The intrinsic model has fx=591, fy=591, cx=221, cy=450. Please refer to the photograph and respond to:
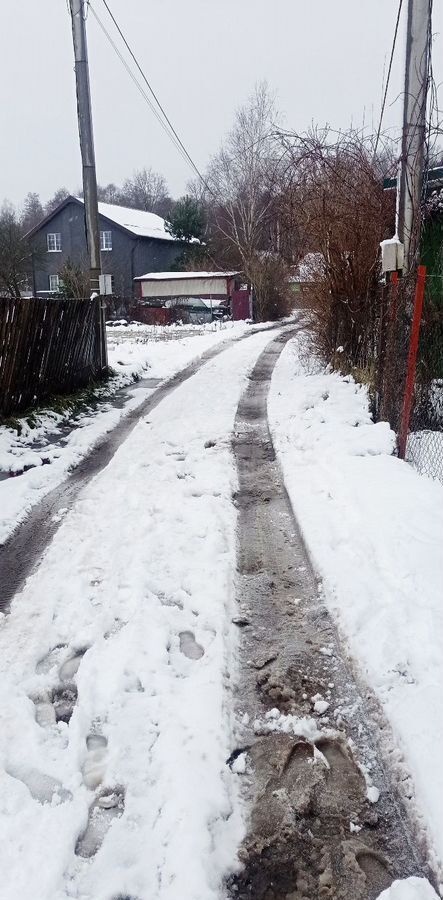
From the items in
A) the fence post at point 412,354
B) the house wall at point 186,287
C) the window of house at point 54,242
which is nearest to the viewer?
the fence post at point 412,354

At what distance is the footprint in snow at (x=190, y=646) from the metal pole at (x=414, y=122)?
519cm

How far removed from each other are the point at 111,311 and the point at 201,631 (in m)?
31.2

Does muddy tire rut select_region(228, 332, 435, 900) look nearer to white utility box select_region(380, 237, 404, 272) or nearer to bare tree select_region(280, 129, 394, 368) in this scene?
white utility box select_region(380, 237, 404, 272)

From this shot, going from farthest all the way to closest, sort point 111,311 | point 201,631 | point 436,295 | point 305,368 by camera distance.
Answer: point 111,311
point 305,368
point 436,295
point 201,631

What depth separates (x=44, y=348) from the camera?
9.10 m

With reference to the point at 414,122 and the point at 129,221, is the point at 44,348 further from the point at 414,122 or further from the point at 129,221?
the point at 129,221

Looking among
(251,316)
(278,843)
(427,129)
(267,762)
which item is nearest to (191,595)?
(267,762)

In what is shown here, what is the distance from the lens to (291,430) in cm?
737

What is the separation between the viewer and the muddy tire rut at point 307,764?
6.47ft

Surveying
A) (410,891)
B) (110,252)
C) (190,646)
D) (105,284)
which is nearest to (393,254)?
(190,646)

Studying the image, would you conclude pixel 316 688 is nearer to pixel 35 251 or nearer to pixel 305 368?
pixel 305 368

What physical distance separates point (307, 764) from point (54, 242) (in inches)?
1706

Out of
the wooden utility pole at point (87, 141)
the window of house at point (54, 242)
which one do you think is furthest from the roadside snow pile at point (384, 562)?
the window of house at point (54, 242)

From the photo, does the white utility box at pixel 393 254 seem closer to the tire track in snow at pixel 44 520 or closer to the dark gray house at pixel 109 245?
the tire track in snow at pixel 44 520
